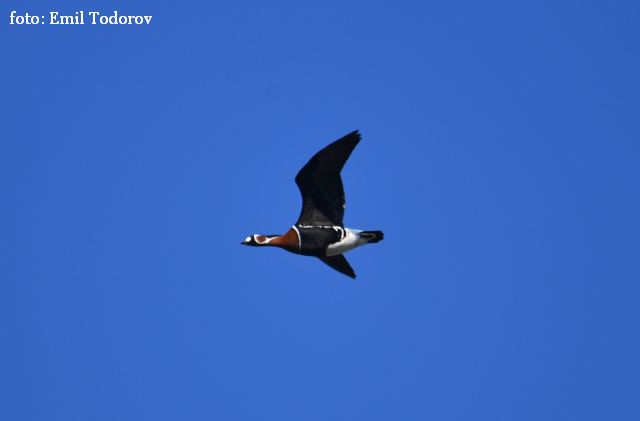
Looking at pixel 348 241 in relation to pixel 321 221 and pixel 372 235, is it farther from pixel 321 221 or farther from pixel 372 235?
pixel 321 221

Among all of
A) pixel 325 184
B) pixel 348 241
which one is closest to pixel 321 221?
pixel 348 241

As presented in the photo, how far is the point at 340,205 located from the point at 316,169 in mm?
1471

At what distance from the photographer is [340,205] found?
1077 inches

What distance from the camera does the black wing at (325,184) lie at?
2620 centimetres

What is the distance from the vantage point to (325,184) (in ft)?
88.4

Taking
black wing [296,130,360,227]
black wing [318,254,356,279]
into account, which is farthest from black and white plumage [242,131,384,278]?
black wing [318,254,356,279]

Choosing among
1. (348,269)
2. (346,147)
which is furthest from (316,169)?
(348,269)

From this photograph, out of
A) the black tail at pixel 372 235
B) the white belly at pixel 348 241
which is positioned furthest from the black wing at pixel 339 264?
the black tail at pixel 372 235

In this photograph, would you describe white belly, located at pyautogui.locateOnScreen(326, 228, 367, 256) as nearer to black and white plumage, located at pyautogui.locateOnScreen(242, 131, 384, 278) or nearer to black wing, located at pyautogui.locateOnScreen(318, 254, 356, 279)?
black and white plumage, located at pyautogui.locateOnScreen(242, 131, 384, 278)

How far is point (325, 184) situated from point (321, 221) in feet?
3.93

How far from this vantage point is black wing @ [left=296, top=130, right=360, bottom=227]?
86.0 feet

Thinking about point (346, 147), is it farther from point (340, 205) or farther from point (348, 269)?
point (348, 269)

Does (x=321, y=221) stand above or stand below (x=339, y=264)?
above

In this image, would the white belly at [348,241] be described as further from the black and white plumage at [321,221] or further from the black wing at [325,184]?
the black wing at [325,184]
